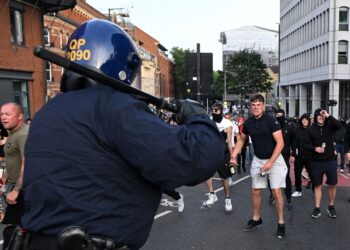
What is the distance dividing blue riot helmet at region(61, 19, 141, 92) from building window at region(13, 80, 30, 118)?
55.7 ft

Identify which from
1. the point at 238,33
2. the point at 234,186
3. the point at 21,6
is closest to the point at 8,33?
the point at 21,6

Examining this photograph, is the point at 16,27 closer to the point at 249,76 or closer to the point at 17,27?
the point at 17,27

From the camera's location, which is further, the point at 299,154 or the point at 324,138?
the point at 299,154

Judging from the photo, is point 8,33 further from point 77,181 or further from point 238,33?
point 238,33

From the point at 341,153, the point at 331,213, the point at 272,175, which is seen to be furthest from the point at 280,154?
the point at 341,153

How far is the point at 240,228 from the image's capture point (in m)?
5.81

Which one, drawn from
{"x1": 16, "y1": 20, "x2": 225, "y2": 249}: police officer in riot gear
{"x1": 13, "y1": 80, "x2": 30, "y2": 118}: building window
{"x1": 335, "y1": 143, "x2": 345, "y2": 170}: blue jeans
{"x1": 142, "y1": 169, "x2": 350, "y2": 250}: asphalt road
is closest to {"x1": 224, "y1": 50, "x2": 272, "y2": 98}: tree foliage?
{"x1": 13, "y1": 80, "x2": 30, "y2": 118}: building window

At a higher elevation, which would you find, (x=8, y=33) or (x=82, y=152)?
(x=8, y=33)

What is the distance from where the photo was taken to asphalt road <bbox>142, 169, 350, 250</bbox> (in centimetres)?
509

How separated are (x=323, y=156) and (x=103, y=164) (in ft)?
18.6

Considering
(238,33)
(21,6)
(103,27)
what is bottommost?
(103,27)

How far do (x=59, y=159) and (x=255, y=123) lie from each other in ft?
14.6

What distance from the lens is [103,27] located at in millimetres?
1704

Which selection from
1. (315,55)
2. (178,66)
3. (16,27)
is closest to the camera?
(16,27)
